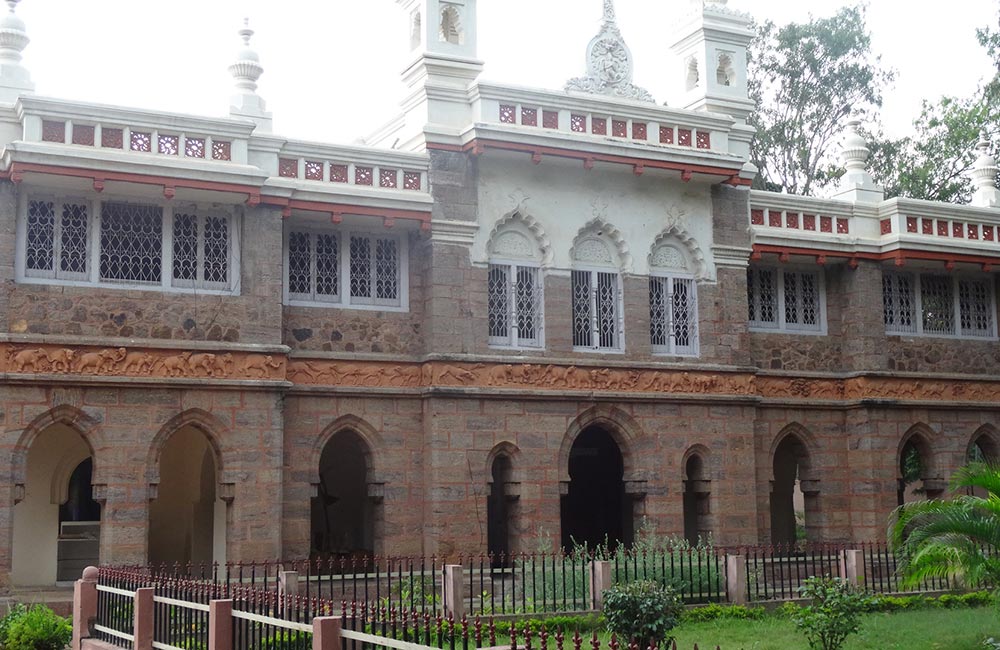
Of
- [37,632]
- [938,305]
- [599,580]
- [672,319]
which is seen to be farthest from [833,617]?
[938,305]

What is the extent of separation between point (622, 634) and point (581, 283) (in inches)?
330

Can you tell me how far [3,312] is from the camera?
16.2 metres

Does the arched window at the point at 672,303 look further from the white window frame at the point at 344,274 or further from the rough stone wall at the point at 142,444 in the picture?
the rough stone wall at the point at 142,444

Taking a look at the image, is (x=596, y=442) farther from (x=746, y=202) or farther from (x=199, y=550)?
(x=199, y=550)

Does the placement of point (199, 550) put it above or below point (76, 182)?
below

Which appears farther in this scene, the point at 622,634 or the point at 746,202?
the point at 746,202

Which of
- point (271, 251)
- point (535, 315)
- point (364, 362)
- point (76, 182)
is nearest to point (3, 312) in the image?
point (76, 182)

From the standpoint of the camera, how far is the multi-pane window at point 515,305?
1959 centimetres

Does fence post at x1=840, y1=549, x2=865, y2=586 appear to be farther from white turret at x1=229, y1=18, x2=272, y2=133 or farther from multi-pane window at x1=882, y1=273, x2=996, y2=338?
white turret at x1=229, y1=18, x2=272, y2=133

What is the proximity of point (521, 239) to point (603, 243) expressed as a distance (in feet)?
4.80

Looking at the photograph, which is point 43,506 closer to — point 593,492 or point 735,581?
point 593,492

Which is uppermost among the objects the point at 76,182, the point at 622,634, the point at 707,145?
the point at 707,145

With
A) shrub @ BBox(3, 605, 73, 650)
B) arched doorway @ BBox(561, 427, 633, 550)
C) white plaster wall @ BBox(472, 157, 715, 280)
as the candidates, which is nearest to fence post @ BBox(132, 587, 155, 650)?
shrub @ BBox(3, 605, 73, 650)

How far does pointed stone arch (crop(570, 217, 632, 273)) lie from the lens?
20344 millimetres
